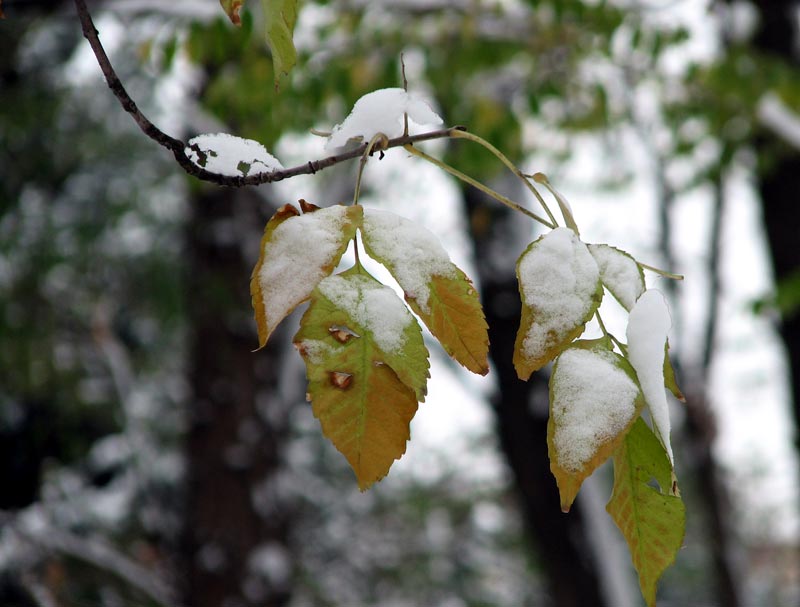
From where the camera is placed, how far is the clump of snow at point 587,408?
492 millimetres

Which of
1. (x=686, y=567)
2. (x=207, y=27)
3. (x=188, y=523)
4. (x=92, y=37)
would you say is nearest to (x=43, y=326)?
(x=188, y=523)

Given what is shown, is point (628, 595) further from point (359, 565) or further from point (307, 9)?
point (359, 565)

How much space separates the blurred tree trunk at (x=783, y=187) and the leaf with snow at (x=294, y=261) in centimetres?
370

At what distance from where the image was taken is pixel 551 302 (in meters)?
0.53

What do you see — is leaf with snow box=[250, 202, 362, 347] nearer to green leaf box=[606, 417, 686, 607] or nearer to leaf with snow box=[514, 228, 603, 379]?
leaf with snow box=[514, 228, 603, 379]

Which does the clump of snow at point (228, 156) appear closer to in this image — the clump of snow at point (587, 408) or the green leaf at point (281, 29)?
the green leaf at point (281, 29)

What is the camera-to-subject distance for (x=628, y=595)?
292cm

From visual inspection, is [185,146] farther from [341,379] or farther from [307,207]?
[341,379]

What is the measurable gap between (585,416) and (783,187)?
4049 mm

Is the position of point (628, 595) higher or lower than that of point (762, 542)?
higher

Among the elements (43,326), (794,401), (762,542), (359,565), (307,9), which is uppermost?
Answer: (307,9)

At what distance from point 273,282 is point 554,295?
0.21 m

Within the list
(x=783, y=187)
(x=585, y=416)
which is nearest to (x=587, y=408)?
(x=585, y=416)

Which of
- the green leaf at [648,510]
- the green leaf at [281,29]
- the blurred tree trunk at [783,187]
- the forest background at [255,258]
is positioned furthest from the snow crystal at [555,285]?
the blurred tree trunk at [783,187]
